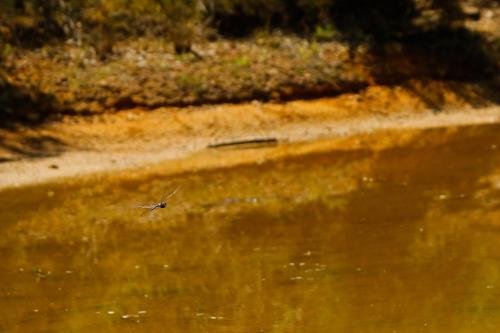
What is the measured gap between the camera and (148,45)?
19.8m

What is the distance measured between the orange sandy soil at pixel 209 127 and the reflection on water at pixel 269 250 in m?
1.47

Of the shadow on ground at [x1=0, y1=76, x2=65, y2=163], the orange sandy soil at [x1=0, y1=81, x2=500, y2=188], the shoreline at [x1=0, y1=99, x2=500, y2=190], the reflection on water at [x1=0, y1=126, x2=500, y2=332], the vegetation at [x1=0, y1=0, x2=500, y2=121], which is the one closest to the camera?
the reflection on water at [x1=0, y1=126, x2=500, y2=332]

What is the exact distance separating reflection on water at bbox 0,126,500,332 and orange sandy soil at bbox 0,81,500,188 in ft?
4.82

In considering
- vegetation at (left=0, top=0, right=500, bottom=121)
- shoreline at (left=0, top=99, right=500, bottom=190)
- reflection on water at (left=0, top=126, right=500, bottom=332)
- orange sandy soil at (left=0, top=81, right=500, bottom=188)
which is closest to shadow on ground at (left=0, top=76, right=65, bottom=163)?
A: orange sandy soil at (left=0, top=81, right=500, bottom=188)

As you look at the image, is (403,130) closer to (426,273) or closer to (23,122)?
(23,122)

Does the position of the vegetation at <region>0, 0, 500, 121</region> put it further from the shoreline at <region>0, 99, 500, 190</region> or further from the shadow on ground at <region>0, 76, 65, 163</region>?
the shoreline at <region>0, 99, 500, 190</region>

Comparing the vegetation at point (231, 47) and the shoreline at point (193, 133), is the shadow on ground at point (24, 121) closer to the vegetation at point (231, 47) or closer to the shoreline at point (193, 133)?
the shoreline at point (193, 133)

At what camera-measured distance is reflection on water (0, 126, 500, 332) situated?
701 cm

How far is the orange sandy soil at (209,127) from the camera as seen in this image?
51.7 feet

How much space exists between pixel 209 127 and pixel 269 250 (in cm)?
883

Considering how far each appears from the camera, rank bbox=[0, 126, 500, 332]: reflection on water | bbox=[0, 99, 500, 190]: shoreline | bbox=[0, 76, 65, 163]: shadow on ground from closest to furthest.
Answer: bbox=[0, 126, 500, 332]: reflection on water → bbox=[0, 99, 500, 190]: shoreline → bbox=[0, 76, 65, 163]: shadow on ground

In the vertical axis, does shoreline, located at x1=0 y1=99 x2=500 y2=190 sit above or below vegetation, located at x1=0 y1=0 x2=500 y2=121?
below

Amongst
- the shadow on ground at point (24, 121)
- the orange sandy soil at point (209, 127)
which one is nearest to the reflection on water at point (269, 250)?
the orange sandy soil at point (209, 127)

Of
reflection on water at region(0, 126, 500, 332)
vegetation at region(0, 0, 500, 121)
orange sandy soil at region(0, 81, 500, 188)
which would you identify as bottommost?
orange sandy soil at region(0, 81, 500, 188)
